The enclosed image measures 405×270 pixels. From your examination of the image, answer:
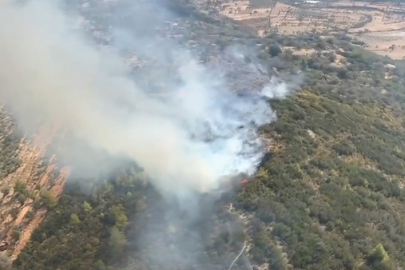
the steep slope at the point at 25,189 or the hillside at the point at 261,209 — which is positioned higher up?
the hillside at the point at 261,209

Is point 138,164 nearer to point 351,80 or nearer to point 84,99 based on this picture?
point 84,99

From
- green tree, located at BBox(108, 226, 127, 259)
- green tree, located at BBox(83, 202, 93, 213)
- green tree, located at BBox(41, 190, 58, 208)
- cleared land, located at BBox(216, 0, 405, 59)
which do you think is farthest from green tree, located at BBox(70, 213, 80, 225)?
cleared land, located at BBox(216, 0, 405, 59)

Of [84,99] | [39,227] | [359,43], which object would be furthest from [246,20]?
[39,227]

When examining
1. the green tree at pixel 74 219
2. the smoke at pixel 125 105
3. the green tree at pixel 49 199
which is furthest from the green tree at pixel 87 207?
the smoke at pixel 125 105

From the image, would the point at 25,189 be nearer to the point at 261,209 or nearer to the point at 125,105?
the point at 125,105

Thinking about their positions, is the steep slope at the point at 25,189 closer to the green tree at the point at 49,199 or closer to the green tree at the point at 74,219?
the green tree at the point at 49,199

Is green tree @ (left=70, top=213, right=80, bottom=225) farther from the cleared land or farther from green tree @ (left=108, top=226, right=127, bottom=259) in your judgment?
the cleared land
